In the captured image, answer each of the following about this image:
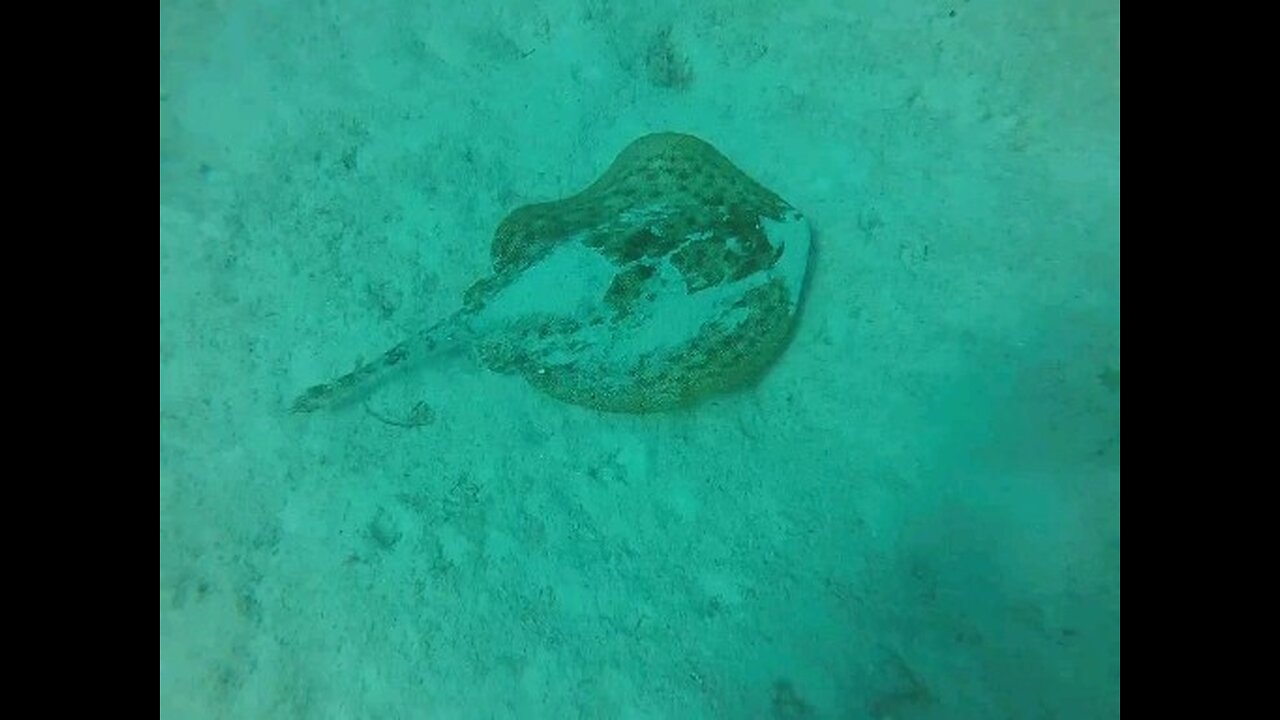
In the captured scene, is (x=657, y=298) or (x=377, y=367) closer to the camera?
(x=657, y=298)

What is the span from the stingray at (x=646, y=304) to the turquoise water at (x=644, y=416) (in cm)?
23

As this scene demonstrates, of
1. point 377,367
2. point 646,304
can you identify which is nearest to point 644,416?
point 646,304

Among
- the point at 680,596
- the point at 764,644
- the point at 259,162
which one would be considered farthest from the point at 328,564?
the point at 259,162

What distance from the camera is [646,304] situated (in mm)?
4293

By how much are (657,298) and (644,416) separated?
32.1 inches

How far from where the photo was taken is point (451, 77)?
5535 millimetres

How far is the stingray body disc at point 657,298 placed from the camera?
4.17 metres

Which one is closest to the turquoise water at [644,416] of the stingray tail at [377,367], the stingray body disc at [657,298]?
the stingray tail at [377,367]

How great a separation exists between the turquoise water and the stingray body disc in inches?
10.6

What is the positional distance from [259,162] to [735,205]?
13.1 feet

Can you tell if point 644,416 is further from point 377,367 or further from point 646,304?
point 377,367

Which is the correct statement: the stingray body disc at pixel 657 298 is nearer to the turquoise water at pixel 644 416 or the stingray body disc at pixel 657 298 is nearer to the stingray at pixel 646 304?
the stingray at pixel 646 304

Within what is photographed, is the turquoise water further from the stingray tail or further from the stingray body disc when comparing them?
the stingray body disc

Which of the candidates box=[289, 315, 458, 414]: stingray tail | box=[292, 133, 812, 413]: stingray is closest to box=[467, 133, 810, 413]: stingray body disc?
box=[292, 133, 812, 413]: stingray
